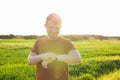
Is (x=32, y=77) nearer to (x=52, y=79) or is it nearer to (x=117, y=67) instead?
(x=117, y=67)

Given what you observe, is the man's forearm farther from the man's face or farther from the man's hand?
the man's face

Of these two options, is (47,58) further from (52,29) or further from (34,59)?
(52,29)

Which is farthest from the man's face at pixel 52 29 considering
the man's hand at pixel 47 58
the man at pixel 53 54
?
the man's hand at pixel 47 58

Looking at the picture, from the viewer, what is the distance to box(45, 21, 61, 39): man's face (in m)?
3.76

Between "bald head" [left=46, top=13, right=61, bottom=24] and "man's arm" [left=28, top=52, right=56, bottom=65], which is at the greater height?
"bald head" [left=46, top=13, right=61, bottom=24]

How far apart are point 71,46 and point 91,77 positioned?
9.89 m

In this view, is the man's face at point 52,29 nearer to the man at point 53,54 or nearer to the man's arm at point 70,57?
the man at point 53,54

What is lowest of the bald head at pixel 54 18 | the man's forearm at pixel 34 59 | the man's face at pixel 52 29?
the man's forearm at pixel 34 59

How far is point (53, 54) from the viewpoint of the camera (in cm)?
362

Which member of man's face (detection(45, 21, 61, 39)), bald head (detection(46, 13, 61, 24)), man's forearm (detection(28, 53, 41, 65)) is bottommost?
man's forearm (detection(28, 53, 41, 65))

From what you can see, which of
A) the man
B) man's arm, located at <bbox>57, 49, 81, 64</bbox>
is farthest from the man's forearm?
man's arm, located at <bbox>57, 49, 81, 64</bbox>

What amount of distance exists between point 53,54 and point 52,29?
0.31 m

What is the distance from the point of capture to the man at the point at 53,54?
3669mm

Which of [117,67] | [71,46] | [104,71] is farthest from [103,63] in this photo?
[71,46]
